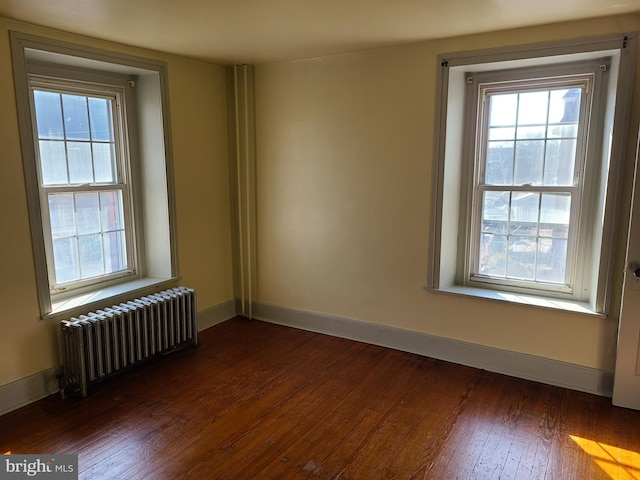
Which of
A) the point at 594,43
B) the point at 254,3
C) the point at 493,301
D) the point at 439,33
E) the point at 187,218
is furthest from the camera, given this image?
the point at 187,218

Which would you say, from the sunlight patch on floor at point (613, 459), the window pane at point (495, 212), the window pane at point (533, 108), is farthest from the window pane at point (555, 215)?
the sunlight patch on floor at point (613, 459)

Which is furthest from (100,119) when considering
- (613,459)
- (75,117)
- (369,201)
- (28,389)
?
(613,459)

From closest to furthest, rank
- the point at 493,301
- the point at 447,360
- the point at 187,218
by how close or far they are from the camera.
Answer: the point at 493,301, the point at 447,360, the point at 187,218

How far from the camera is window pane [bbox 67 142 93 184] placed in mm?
3320

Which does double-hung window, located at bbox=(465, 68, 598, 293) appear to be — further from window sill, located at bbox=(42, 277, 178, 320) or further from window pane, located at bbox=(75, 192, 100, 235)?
window pane, located at bbox=(75, 192, 100, 235)

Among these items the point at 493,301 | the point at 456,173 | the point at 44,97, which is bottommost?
the point at 493,301

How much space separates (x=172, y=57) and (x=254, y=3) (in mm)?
1529

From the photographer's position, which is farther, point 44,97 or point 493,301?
point 493,301

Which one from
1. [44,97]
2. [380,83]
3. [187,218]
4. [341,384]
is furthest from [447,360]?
[44,97]

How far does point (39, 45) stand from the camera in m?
2.83

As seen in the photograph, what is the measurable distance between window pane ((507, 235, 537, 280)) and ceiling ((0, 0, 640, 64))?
1512mm

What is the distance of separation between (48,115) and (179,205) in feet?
3.80

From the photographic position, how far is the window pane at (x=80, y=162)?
3320 millimetres

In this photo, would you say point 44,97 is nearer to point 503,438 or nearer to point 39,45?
point 39,45
